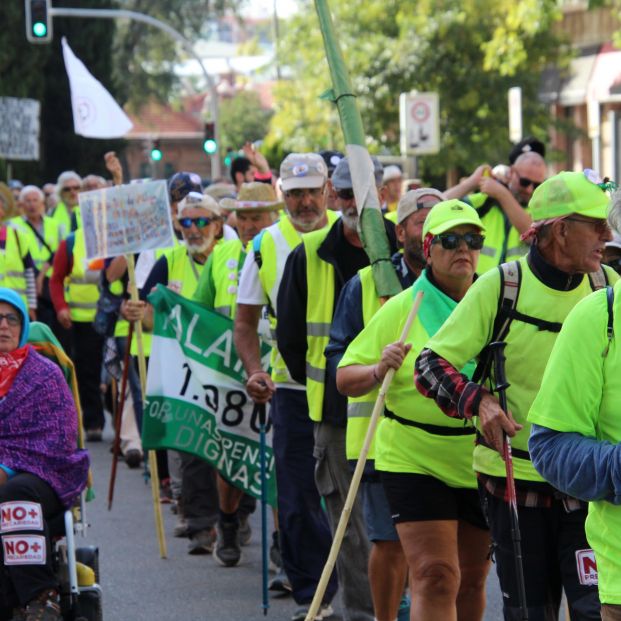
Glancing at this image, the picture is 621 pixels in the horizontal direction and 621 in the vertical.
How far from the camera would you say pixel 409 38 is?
32406 mm

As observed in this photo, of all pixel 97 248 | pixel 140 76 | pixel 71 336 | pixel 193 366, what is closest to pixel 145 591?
pixel 193 366

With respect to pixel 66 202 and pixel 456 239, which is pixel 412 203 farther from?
pixel 66 202

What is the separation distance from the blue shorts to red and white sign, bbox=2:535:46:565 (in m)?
1.34

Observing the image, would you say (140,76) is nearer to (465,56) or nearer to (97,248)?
(465,56)

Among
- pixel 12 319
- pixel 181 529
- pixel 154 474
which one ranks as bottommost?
pixel 181 529

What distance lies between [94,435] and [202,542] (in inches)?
208

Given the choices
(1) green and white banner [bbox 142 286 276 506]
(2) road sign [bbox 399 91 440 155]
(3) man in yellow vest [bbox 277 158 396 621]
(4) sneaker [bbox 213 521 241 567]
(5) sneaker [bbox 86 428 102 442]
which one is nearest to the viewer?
(3) man in yellow vest [bbox 277 158 396 621]

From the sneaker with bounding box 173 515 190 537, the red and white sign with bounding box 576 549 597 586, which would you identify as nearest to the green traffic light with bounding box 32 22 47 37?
the sneaker with bounding box 173 515 190 537

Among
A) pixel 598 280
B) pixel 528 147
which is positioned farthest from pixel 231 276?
pixel 598 280

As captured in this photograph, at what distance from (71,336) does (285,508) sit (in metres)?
7.71

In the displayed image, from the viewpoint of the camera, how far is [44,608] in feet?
22.1

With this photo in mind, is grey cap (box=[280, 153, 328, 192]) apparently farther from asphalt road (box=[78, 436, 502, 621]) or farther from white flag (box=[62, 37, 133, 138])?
white flag (box=[62, 37, 133, 138])

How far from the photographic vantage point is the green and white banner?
908cm

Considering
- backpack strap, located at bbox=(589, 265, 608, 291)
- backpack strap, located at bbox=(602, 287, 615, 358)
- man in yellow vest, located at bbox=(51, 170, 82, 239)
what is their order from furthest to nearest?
man in yellow vest, located at bbox=(51, 170, 82, 239)
backpack strap, located at bbox=(589, 265, 608, 291)
backpack strap, located at bbox=(602, 287, 615, 358)
